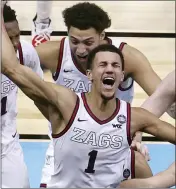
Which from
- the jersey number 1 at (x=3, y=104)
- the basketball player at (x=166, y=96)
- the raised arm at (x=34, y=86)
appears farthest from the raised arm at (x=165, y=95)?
the jersey number 1 at (x=3, y=104)

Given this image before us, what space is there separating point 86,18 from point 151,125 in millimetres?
727

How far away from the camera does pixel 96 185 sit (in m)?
2.73

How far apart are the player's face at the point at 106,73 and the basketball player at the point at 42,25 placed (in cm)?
249

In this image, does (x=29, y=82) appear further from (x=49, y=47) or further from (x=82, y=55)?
(x=49, y=47)

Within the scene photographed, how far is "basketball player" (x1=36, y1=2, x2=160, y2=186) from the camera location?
309 cm

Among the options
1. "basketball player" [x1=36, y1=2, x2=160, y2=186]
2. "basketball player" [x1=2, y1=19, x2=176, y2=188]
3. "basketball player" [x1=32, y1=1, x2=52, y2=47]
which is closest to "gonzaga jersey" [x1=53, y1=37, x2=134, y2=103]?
"basketball player" [x1=36, y1=2, x2=160, y2=186]

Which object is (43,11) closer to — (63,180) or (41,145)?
(41,145)

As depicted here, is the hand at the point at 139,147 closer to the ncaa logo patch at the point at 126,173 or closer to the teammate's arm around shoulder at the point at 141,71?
the ncaa logo patch at the point at 126,173

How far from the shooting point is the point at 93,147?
2635 millimetres

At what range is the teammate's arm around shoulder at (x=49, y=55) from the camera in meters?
3.28

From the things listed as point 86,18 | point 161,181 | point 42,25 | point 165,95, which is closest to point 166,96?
point 165,95

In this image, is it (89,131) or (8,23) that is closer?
(89,131)

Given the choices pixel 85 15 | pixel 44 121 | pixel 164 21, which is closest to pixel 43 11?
pixel 44 121

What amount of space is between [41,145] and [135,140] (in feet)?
6.28
